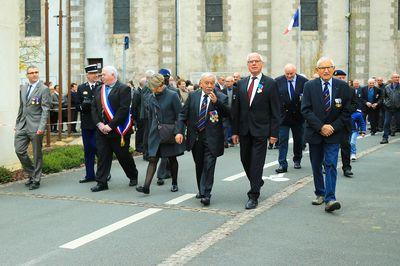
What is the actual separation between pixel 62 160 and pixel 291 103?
189 inches

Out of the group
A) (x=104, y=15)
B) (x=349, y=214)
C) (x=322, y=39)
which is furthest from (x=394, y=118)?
(x=104, y=15)

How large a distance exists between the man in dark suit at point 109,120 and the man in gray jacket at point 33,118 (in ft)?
2.95

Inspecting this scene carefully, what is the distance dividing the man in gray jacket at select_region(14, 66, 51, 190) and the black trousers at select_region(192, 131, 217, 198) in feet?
9.56

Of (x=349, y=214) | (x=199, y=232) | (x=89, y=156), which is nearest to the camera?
(x=199, y=232)

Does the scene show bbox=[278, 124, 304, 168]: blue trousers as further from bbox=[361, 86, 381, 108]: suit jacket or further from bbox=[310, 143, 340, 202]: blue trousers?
bbox=[361, 86, 381, 108]: suit jacket

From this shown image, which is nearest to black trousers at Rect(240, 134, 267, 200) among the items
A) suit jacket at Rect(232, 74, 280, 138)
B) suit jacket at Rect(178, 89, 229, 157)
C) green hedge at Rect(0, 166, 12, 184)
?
suit jacket at Rect(232, 74, 280, 138)

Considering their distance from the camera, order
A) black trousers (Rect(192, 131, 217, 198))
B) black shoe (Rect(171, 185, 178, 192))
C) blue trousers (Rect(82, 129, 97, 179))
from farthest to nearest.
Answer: blue trousers (Rect(82, 129, 97, 179)), black shoe (Rect(171, 185, 178, 192)), black trousers (Rect(192, 131, 217, 198))

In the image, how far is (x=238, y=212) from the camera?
8.45 metres

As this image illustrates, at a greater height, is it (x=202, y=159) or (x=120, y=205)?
(x=202, y=159)

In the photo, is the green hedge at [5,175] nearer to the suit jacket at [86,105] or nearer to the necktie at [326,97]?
the suit jacket at [86,105]

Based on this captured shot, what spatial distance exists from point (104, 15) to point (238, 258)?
2874cm

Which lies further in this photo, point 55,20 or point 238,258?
point 55,20

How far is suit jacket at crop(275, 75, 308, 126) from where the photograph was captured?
41.6 ft

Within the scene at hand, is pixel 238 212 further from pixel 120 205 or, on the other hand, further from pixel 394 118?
pixel 394 118
